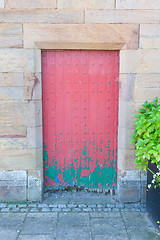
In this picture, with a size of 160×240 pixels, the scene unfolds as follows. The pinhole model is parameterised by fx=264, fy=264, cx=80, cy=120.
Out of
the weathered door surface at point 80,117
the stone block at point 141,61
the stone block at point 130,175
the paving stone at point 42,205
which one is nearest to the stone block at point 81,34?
the stone block at point 141,61

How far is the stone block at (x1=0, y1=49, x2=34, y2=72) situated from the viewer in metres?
3.82

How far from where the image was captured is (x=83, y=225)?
3.50 meters

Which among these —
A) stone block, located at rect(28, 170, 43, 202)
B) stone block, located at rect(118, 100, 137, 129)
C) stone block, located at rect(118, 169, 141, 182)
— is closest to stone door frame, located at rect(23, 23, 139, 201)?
stone block, located at rect(118, 100, 137, 129)

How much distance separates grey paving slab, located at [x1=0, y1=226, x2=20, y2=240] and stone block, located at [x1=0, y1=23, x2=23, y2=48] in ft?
8.17

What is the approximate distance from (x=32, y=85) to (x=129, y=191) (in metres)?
2.20

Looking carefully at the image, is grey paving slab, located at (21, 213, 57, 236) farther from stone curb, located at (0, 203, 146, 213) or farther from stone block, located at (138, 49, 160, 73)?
stone block, located at (138, 49, 160, 73)

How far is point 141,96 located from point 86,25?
1.31m

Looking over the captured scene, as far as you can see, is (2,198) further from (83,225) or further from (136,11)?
(136,11)

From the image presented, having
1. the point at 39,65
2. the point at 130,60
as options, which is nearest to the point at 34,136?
the point at 39,65

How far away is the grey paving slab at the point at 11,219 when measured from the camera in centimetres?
353

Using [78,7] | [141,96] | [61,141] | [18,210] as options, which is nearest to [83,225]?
[18,210]

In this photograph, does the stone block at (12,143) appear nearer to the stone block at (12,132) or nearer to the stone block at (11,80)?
the stone block at (12,132)

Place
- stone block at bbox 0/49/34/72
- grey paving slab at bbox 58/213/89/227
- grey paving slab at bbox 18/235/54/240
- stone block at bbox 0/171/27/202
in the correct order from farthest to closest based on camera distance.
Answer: stone block at bbox 0/171/27/202, stone block at bbox 0/49/34/72, grey paving slab at bbox 58/213/89/227, grey paving slab at bbox 18/235/54/240

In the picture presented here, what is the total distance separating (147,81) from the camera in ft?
12.8
